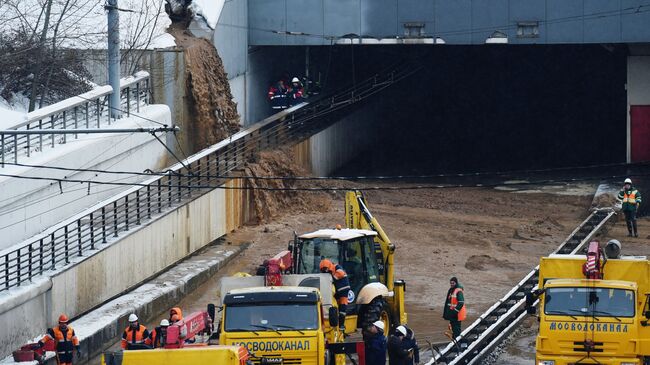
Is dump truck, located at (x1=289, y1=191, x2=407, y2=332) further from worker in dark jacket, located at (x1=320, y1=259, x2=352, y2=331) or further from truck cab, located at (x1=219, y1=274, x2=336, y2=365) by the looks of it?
truck cab, located at (x1=219, y1=274, x2=336, y2=365)

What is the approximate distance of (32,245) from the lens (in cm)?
2711

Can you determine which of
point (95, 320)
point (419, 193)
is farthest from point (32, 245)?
point (419, 193)

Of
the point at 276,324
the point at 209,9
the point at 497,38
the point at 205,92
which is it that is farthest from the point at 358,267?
the point at 497,38

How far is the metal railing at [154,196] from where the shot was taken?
2656cm

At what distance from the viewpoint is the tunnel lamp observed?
46312 millimetres

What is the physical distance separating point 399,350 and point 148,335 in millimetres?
4386

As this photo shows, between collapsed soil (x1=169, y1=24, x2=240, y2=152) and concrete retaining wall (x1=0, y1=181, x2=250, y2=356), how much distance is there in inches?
155

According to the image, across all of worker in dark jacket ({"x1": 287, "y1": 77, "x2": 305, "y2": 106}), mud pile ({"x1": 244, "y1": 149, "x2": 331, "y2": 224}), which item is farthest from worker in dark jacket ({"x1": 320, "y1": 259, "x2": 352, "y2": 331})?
worker in dark jacket ({"x1": 287, "y1": 77, "x2": 305, "y2": 106})

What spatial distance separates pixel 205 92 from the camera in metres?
41.6

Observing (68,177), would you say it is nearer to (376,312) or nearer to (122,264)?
(122,264)

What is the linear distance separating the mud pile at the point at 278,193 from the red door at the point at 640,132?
48.8ft

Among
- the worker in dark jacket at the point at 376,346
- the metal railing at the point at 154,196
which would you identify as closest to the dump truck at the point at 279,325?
Result: the worker in dark jacket at the point at 376,346

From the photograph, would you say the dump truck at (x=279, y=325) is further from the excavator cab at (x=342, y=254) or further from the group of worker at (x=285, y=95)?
the group of worker at (x=285, y=95)

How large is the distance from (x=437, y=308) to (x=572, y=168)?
23.3 metres
